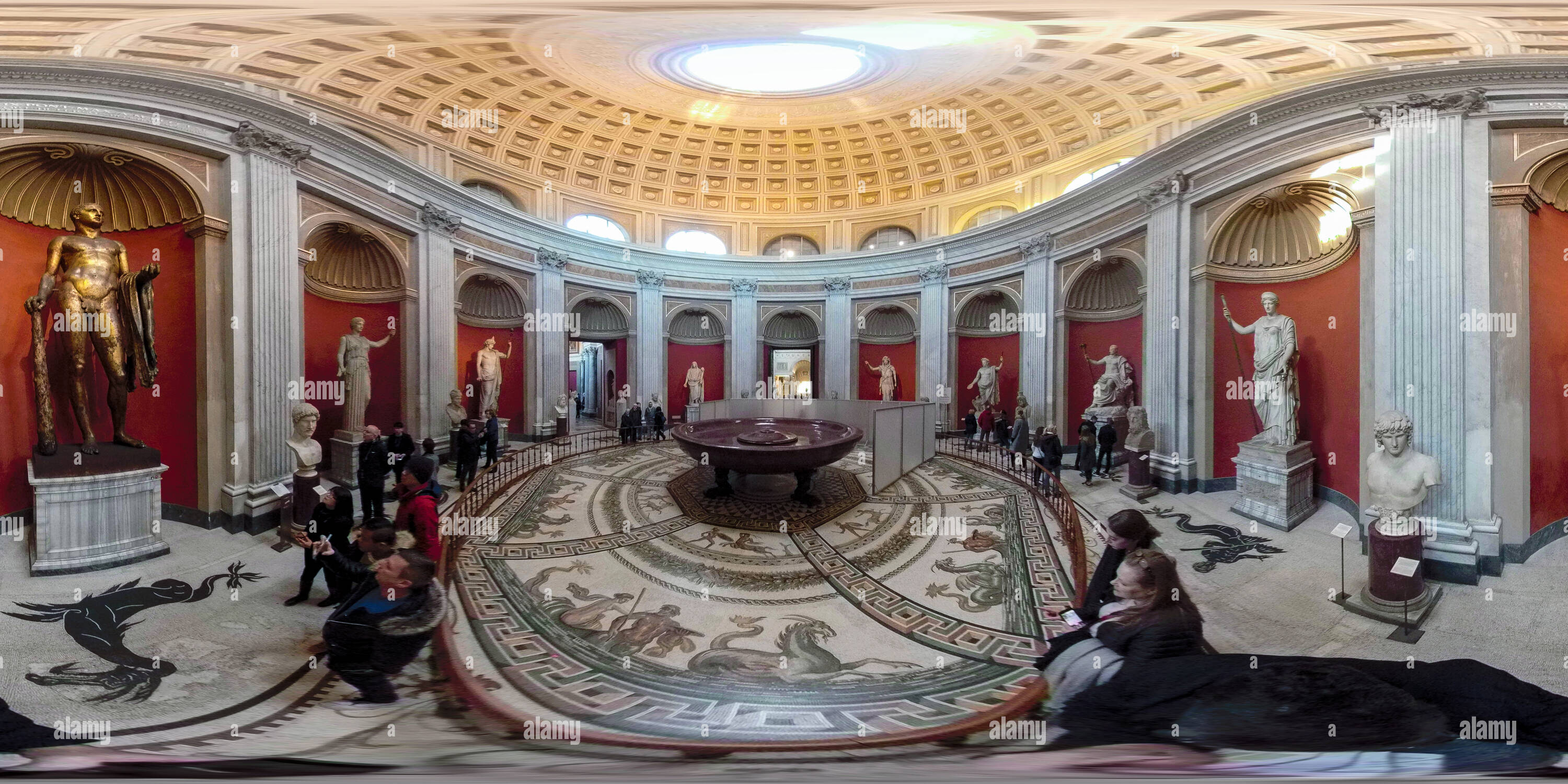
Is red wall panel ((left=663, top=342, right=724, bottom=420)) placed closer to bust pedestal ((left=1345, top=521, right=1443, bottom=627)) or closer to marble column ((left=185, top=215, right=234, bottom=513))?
marble column ((left=185, top=215, right=234, bottom=513))

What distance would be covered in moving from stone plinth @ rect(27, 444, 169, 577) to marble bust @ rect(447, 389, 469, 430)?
4788 millimetres

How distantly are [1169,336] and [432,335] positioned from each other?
1337cm

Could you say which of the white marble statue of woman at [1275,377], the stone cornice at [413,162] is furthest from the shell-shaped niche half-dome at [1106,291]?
the white marble statue of woman at [1275,377]

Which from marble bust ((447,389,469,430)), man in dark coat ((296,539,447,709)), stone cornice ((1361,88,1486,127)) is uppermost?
stone cornice ((1361,88,1486,127))

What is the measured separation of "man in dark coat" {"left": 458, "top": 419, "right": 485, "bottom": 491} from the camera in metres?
7.80

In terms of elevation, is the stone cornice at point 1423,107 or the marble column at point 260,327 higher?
the stone cornice at point 1423,107

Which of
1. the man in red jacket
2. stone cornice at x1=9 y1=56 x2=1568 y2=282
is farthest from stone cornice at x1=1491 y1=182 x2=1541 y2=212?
the man in red jacket

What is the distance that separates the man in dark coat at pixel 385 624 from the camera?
98.5 inches

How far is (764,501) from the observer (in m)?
6.90

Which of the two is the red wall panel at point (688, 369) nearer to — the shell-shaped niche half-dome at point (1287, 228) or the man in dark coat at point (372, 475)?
the man in dark coat at point (372, 475)

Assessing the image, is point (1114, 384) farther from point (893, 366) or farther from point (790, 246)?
point (790, 246)

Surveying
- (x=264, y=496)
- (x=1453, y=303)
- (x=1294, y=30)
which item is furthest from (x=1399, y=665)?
(x=264, y=496)

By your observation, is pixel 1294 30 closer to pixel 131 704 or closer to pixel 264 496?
pixel 131 704

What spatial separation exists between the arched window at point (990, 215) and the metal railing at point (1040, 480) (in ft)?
18.8
